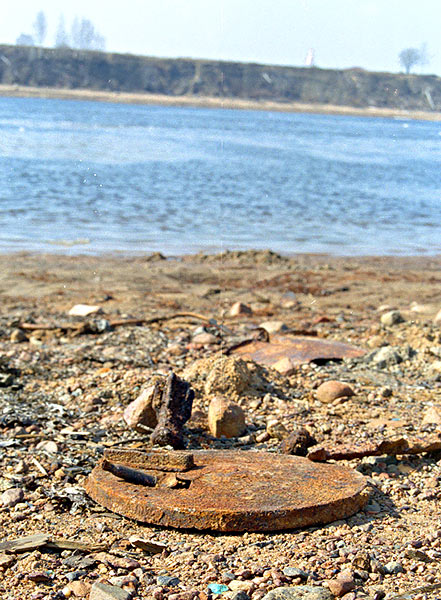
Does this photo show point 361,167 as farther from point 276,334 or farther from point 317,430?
point 317,430

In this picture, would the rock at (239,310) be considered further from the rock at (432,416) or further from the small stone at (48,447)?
the small stone at (48,447)

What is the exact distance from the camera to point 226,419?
11.0 feet

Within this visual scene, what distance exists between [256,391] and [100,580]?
70.7 inches

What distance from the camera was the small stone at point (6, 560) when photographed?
2.28 metres

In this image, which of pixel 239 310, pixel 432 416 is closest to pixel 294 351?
pixel 432 416

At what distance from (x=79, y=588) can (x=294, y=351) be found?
2.56 meters

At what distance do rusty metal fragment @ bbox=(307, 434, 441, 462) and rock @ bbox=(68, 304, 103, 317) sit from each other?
3.05 metres

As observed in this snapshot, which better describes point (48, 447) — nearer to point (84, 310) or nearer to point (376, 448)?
point (376, 448)

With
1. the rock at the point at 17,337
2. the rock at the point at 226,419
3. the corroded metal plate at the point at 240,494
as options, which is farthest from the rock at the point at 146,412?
the rock at the point at 17,337

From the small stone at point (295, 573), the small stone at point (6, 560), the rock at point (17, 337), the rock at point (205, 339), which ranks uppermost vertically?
the small stone at point (295, 573)

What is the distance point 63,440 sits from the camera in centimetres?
331

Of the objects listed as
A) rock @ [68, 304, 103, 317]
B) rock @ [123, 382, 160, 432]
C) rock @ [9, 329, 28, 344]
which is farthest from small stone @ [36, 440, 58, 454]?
rock @ [68, 304, 103, 317]

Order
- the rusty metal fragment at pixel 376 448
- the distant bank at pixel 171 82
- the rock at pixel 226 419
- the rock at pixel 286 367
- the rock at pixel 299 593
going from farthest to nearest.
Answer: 1. the distant bank at pixel 171 82
2. the rock at pixel 286 367
3. the rock at pixel 226 419
4. the rusty metal fragment at pixel 376 448
5. the rock at pixel 299 593

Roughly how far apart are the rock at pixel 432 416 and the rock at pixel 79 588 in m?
1.95
